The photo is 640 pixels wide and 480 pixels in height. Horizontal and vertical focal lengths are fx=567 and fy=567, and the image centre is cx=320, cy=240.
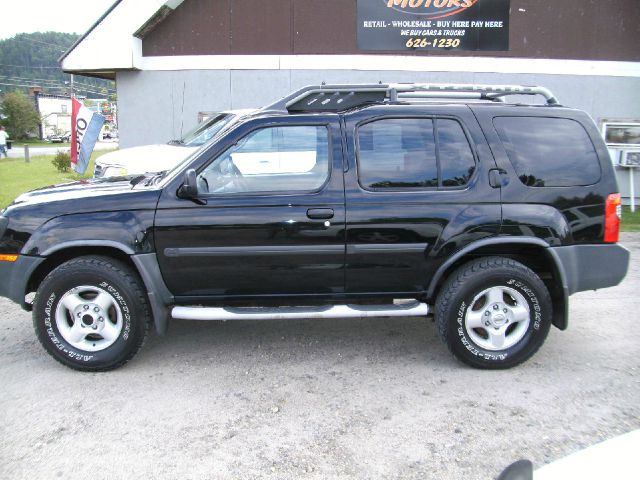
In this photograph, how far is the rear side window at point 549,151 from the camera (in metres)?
4.21

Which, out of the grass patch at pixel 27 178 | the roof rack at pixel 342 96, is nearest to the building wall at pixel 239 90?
the grass patch at pixel 27 178

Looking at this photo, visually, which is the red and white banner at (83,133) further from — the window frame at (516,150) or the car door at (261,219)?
the window frame at (516,150)

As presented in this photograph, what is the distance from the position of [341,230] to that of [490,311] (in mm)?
1268

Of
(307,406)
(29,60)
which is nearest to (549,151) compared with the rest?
(307,406)

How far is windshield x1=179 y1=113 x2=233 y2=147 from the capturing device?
848 cm

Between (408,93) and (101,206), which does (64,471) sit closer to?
(101,206)

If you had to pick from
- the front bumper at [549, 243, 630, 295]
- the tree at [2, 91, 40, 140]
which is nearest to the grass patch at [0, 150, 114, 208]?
the front bumper at [549, 243, 630, 295]

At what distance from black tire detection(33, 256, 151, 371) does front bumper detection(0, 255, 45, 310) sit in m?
0.13

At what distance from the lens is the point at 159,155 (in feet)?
27.5

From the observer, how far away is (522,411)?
366 centimetres

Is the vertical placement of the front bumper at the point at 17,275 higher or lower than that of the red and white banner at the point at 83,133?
lower

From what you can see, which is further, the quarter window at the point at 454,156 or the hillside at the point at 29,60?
the hillside at the point at 29,60

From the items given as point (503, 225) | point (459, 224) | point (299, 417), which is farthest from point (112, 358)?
point (503, 225)

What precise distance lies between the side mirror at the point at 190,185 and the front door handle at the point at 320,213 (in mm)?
819
